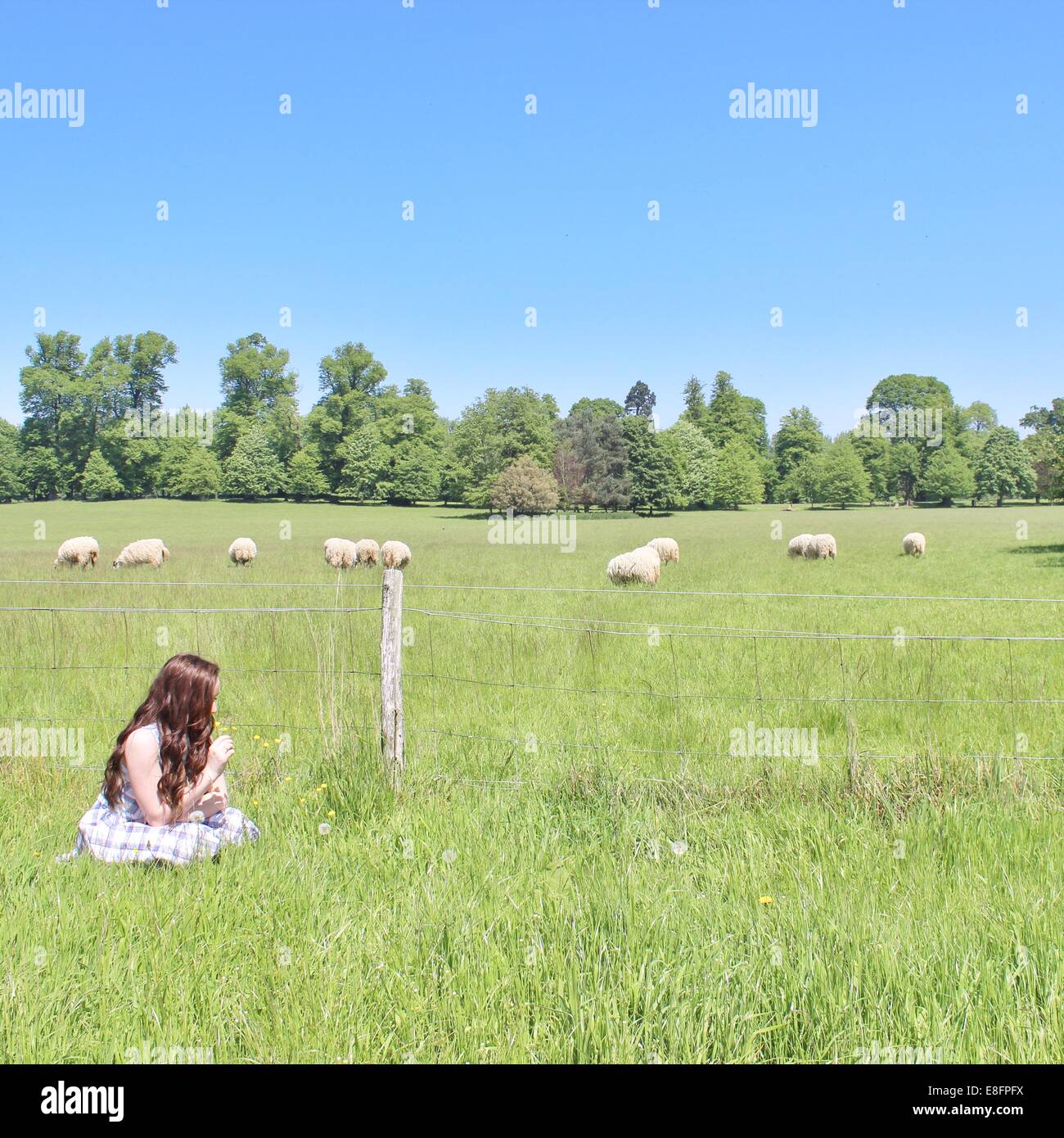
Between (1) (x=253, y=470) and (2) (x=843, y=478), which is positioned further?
(2) (x=843, y=478)

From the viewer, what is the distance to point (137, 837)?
4.07 metres

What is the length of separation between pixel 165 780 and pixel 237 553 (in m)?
26.4

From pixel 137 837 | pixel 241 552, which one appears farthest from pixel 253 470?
pixel 137 837

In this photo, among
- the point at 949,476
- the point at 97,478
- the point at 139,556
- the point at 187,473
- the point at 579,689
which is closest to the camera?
the point at 579,689

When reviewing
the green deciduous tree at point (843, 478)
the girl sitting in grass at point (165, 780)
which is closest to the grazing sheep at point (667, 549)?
the girl sitting in grass at point (165, 780)

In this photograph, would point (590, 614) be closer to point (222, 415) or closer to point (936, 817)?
point (936, 817)

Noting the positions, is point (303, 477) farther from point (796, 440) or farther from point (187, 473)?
point (796, 440)

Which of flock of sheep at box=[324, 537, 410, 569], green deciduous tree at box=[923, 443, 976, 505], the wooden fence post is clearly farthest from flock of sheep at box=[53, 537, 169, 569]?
green deciduous tree at box=[923, 443, 976, 505]

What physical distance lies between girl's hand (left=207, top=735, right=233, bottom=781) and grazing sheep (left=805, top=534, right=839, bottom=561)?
29.2 m

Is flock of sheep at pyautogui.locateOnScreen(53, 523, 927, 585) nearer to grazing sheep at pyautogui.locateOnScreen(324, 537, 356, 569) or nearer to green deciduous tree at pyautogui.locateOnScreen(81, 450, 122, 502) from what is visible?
grazing sheep at pyautogui.locateOnScreen(324, 537, 356, 569)

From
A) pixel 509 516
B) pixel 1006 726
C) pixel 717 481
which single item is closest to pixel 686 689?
pixel 1006 726

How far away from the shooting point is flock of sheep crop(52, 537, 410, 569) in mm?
26719

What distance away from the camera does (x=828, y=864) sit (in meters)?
4.21

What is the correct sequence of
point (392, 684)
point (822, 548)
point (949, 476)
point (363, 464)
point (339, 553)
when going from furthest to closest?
point (949, 476), point (363, 464), point (822, 548), point (339, 553), point (392, 684)
